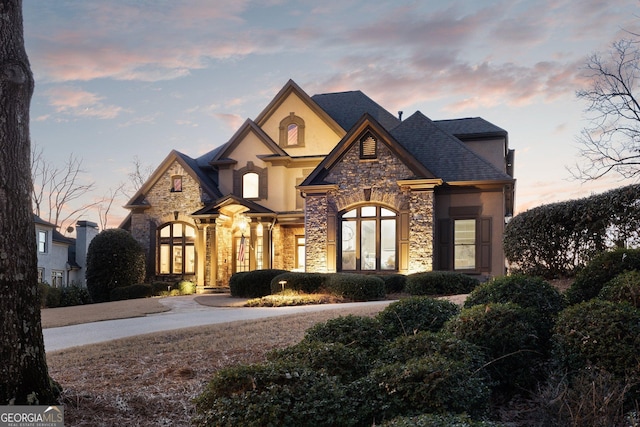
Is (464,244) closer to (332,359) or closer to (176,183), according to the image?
(176,183)

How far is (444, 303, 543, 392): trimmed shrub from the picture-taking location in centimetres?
525

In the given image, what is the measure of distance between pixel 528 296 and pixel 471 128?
20.7 meters

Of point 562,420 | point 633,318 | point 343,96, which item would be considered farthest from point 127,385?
point 343,96

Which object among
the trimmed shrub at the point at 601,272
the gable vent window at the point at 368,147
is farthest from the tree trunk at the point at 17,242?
A: the gable vent window at the point at 368,147

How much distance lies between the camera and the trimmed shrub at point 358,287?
17.2 metres

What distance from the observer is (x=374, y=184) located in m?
20.9

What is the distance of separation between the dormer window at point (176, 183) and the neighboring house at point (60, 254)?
848 cm

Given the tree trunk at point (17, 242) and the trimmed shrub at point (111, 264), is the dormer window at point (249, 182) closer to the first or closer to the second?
the trimmed shrub at point (111, 264)

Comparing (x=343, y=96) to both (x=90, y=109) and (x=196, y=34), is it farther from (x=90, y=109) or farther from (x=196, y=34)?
(x=196, y=34)

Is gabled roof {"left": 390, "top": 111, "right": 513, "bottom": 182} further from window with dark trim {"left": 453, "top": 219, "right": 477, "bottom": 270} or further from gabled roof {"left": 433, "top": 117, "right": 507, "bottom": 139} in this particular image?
gabled roof {"left": 433, "top": 117, "right": 507, "bottom": 139}

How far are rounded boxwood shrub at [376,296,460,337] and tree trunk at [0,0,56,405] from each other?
11.1ft

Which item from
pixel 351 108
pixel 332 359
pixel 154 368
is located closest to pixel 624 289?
pixel 332 359

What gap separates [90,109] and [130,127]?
4.60 ft

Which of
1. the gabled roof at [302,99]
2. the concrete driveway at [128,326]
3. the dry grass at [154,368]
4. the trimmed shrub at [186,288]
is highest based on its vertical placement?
the gabled roof at [302,99]
